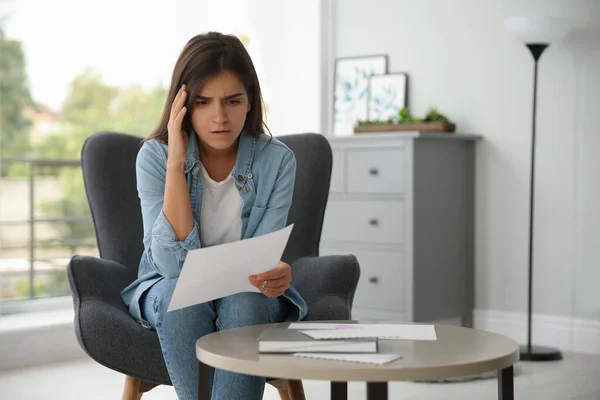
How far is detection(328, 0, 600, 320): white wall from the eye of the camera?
3.68 meters

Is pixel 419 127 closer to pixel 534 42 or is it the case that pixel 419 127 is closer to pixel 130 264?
pixel 534 42

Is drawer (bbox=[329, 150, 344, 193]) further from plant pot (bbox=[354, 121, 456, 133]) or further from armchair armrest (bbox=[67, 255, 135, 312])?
armchair armrest (bbox=[67, 255, 135, 312])

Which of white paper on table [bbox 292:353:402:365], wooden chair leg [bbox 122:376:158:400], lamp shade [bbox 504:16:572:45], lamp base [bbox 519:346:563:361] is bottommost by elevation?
lamp base [bbox 519:346:563:361]

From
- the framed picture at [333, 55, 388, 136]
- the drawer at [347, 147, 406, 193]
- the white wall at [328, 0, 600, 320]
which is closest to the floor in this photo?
the white wall at [328, 0, 600, 320]

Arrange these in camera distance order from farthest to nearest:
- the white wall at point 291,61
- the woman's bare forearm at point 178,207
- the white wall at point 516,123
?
the white wall at point 291,61, the white wall at point 516,123, the woman's bare forearm at point 178,207

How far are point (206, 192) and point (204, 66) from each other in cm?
29

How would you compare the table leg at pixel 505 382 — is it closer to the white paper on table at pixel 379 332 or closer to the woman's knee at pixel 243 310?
the white paper on table at pixel 379 332

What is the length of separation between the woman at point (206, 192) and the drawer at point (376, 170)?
1.69 meters

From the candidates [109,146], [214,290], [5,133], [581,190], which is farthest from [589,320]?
[5,133]

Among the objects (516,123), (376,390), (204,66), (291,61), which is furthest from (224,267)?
(291,61)

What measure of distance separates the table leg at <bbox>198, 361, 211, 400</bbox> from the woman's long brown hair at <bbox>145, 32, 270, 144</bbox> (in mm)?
620

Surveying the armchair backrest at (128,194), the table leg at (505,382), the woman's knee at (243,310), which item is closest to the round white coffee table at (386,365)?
the table leg at (505,382)

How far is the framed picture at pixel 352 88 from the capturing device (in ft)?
14.1

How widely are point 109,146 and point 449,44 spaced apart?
6.87 feet
